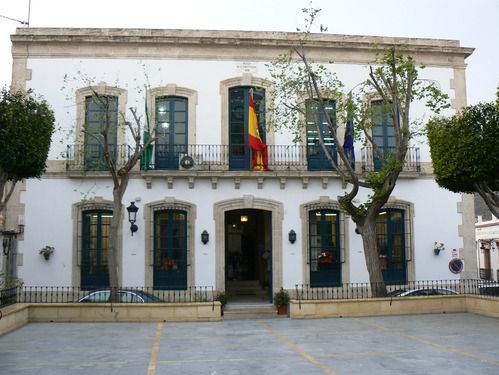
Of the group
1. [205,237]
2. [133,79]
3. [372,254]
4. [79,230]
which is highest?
[133,79]

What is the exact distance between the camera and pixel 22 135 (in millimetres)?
12117

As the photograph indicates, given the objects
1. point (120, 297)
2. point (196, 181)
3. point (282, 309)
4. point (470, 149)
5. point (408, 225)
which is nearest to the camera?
point (470, 149)

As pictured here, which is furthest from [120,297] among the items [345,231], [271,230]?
[345,231]

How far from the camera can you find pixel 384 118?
18.9 meters

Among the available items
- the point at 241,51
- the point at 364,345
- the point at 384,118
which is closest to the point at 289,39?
the point at 241,51

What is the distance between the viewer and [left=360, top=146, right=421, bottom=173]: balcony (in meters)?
18.7

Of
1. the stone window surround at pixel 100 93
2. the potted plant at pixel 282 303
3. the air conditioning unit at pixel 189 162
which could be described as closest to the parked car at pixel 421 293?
the potted plant at pixel 282 303

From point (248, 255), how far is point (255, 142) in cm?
711

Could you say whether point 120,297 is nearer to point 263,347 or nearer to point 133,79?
point 263,347

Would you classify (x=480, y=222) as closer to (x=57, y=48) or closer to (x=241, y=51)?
(x=241, y=51)

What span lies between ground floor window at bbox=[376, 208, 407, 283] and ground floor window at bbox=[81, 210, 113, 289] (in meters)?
8.77

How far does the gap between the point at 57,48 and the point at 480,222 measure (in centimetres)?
3414

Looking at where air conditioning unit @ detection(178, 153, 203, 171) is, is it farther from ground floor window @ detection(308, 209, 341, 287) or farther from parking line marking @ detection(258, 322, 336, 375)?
parking line marking @ detection(258, 322, 336, 375)

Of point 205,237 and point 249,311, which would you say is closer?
point 249,311
